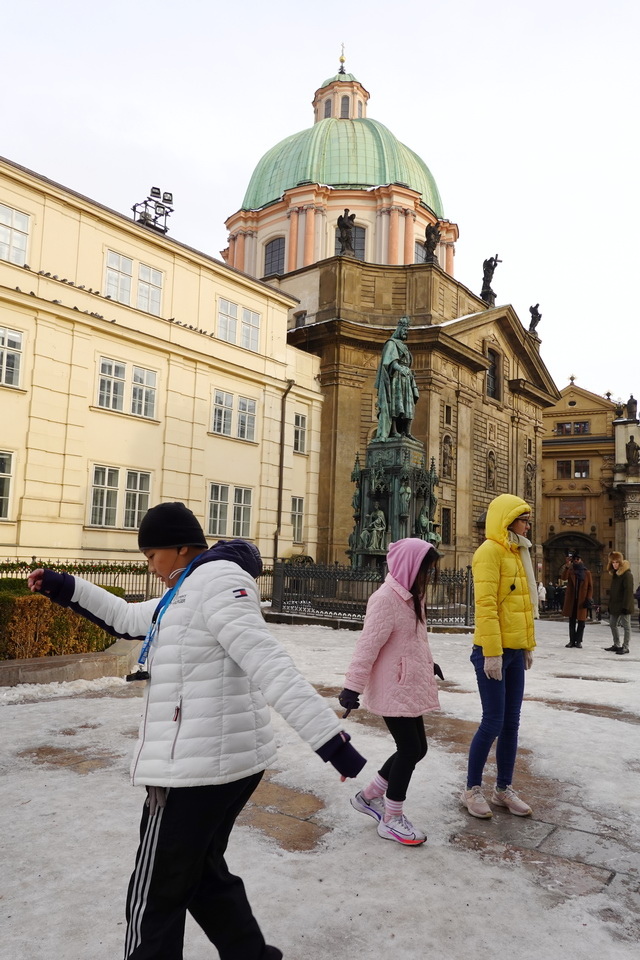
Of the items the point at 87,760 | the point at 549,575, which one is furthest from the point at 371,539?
the point at 549,575

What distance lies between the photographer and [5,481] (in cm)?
2009

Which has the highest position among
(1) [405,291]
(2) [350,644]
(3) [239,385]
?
(1) [405,291]

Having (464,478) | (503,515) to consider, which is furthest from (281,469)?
(503,515)

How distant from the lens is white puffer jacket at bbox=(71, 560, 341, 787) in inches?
92.5

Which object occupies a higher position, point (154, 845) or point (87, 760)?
point (154, 845)

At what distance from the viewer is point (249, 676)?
7.79ft

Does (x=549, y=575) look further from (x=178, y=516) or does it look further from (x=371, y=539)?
(x=178, y=516)

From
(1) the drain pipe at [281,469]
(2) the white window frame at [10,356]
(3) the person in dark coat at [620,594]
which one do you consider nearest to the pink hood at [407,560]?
(3) the person in dark coat at [620,594]

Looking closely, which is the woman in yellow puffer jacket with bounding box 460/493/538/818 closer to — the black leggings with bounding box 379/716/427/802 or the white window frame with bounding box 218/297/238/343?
the black leggings with bounding box 379/716/427/802

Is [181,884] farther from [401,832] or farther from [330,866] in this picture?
[401,832]

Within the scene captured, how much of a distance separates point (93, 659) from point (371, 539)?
11.2 meters

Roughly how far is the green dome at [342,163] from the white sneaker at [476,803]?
1521 inches

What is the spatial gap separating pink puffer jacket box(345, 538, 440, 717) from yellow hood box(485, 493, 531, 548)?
69cm

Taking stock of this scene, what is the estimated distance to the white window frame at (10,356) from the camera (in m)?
20.2
